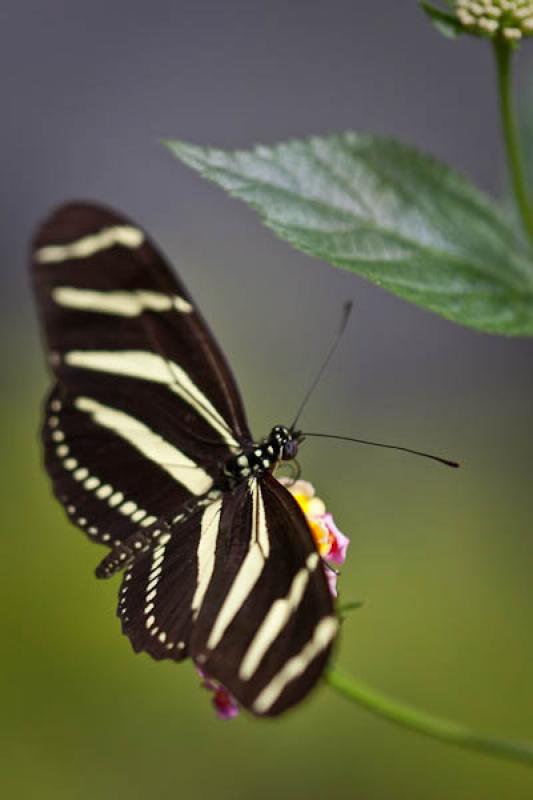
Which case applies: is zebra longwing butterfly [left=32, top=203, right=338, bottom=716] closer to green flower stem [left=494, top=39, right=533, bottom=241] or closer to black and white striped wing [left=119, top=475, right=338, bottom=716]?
black and white striped wing [left=119, top=475, right=338, bottom=716]

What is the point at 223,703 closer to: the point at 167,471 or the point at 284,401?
the point at 167,471

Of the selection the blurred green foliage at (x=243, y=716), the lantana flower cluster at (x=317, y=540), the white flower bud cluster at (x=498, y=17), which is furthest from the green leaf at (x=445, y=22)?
the blurred green foliage at (x=243, y=716)

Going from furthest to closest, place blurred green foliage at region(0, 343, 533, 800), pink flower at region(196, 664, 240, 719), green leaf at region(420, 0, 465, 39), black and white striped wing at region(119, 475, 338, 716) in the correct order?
1. blurred green foliage at region(0, 343, 533, 800)
2. green leaf at region(420, 0, 465, 39)
3. pink flower at region(196, 664, 240, 719)
4. black and white striped wing at region(119, 475, 338, 716)

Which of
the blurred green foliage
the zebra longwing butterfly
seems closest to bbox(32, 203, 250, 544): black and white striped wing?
the zebra longwing butterfly

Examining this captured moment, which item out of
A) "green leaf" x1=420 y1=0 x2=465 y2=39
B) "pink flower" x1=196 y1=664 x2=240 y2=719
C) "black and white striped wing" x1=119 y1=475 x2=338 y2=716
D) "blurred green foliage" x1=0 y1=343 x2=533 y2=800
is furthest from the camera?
"blurred green foliage" x1=0 y1=343 x2=533 y2=800

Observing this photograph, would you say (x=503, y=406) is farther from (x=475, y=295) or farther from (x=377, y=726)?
(x=475, y=295)
